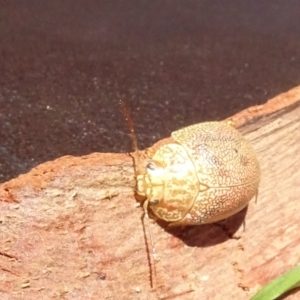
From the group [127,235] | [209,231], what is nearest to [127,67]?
[209,231]

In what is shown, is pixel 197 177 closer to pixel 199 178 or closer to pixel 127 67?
pixel 199 178

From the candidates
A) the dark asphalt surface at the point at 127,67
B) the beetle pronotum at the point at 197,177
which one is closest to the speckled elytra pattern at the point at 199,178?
the beetle pronotum at the point at 197,177

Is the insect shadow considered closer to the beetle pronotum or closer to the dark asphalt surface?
the beetle pronotum

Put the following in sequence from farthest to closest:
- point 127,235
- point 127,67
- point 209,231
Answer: point 127,67, point 209,231, point 127,235

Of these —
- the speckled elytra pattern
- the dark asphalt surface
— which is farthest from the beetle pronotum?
the dark asphalt surface

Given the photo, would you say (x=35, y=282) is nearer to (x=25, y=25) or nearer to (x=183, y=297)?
(x=183, y=297)

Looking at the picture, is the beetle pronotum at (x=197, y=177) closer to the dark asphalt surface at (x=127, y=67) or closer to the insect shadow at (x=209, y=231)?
the insect shadow at (x=209, y=231)

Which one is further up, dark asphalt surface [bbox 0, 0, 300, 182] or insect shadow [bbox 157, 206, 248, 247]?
dark asphalt surface [bbox 0, 0, 300, 182]
